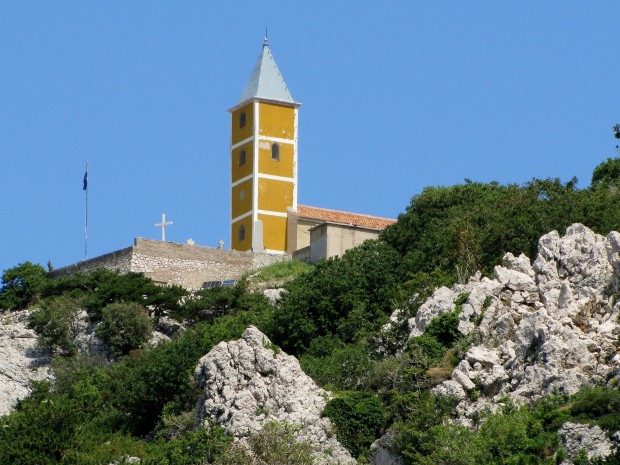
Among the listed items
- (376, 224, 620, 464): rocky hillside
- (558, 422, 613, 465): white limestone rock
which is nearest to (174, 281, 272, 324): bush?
(376, 224, 620, 464): rocky hillside

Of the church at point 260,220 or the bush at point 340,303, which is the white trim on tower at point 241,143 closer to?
the church at point 260,220

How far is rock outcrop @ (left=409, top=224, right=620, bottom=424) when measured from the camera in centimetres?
4669

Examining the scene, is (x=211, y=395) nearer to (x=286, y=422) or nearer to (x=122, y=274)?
(x=286, y=422)

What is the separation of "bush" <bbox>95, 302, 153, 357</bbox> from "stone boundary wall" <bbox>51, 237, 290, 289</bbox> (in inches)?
351

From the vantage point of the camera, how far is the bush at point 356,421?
47906mm

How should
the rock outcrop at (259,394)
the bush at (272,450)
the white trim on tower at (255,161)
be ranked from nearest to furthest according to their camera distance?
the bush at (272,450)
the rock outcrop at (259,394)
the white trim on tower at (255,161)

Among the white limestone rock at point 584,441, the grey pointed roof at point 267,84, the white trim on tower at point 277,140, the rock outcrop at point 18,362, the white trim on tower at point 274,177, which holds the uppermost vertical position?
the grey pointed roof at point 267,84

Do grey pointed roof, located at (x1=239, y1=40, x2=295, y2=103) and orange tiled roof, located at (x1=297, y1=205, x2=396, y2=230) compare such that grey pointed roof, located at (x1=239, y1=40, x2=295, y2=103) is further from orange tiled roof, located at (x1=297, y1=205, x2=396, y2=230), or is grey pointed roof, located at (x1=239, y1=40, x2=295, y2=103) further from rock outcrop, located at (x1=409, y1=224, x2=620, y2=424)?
rock outcrop, located at (x1=409, y1=224, x2=620, y2=424)

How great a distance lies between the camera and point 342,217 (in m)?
81.3

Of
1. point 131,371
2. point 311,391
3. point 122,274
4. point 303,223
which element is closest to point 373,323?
point 131,371

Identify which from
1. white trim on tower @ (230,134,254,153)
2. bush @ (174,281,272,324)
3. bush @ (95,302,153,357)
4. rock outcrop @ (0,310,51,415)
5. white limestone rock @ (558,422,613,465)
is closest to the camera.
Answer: white limestone rock @ (558,422,613,465)

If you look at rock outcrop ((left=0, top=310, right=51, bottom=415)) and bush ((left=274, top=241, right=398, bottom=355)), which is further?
rock outcrop ((left=0, top=310, right=51, bottom=415))

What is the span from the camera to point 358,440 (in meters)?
47.9

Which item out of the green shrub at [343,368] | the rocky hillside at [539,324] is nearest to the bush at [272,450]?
the rocky hillside at [539,324]
